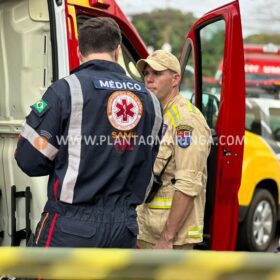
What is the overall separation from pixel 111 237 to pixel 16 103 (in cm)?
172

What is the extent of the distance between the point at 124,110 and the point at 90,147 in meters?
0.21

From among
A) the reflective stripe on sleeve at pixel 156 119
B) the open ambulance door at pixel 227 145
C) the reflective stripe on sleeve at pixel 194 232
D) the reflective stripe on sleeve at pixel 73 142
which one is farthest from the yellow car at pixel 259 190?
the reflective stripe on sleeve at pixel 73 142

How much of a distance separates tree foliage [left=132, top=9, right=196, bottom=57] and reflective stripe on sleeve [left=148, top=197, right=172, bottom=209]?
42.9 metres

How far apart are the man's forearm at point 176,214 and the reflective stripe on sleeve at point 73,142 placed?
2.52 feet

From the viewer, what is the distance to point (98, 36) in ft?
8.39

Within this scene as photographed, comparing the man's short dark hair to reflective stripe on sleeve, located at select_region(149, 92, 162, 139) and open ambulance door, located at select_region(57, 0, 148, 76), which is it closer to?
reflective stripe on sleeve, located at select_region(149, 92, 162, 139)

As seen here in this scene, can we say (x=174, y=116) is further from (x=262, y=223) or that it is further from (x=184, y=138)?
(x=262, y=223)

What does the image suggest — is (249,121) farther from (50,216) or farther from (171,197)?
(50,216)

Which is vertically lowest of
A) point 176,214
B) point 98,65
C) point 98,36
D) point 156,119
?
point 176,214

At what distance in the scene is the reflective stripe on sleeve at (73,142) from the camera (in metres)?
2.46

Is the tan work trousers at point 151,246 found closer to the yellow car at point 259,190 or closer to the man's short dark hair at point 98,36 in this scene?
the man's short dark hair at point 98,36

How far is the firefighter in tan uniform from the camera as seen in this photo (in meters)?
3.14

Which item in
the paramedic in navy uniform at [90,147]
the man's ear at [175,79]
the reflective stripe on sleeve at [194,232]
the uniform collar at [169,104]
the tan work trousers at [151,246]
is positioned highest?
the man's ear at [175,79]

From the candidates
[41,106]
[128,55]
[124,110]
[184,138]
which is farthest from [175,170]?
[128,55]
